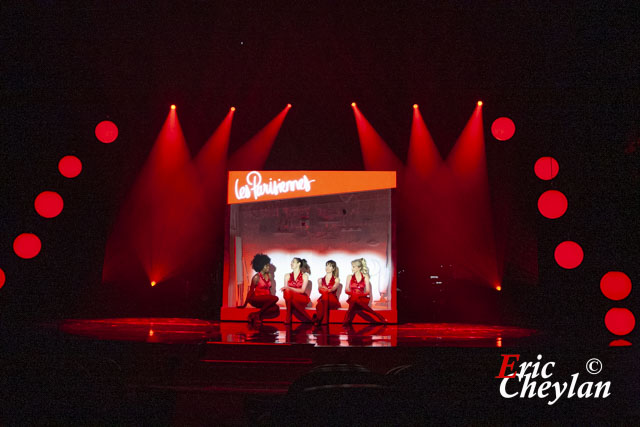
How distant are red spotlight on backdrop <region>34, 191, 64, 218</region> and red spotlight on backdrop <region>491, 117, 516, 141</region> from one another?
766 cm

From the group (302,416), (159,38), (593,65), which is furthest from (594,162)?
(302,416)

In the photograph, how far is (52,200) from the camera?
8625 mm

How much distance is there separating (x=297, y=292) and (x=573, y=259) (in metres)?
4.41

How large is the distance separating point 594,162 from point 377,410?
7.57 m

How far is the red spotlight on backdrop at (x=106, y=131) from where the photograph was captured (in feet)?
28.6

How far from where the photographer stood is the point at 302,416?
2059mm

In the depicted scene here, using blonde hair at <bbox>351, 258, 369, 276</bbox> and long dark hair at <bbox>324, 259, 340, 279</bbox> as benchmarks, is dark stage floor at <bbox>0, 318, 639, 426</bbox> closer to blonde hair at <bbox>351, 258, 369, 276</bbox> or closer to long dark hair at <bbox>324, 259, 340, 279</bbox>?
long dark hair at <bbox>324, 259, 340, 279</bbox>

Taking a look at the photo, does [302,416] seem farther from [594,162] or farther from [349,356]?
[594,162]

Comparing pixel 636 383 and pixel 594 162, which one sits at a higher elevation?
pixel 594 162

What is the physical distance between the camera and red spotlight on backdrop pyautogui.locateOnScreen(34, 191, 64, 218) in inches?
337

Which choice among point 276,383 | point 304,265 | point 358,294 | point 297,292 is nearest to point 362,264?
point 358,294

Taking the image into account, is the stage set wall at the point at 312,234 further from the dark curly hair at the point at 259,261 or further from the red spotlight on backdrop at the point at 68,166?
the red spotlight on backdrop at the point at 68,166

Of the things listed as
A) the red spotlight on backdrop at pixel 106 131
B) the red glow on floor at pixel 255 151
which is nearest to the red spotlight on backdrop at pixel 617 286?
the red glow on floor at pixel 255 151

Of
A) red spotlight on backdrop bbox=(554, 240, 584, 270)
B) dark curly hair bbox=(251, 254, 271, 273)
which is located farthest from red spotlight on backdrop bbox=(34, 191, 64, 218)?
red spotlight on backdrop bbox=(554, 240, 584, 270)
